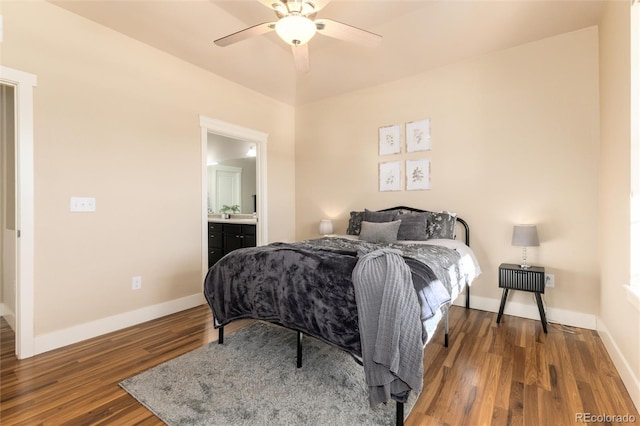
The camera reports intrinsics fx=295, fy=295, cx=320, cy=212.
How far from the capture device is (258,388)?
1872 mm

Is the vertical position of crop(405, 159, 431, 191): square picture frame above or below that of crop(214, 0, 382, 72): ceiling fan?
below

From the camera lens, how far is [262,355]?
2299 mm

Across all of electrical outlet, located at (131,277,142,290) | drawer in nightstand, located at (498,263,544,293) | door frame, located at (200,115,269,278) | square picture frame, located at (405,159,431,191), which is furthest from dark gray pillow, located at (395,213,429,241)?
electrical outlet, located at (131,277,142,290)

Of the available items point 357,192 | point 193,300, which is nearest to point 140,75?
point 193,300

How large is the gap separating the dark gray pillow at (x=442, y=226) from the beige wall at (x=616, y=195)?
1.24 metres

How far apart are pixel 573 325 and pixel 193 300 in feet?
13.2

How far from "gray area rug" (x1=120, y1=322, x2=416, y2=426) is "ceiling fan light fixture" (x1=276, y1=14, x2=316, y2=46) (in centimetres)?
233

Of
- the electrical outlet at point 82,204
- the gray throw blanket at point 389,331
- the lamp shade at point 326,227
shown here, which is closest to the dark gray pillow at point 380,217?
the lamp shade at point 326,227

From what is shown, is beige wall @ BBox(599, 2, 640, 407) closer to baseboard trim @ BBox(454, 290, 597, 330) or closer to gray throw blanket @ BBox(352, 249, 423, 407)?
baseboard trim @ BBox(454, 290, 597, 330)

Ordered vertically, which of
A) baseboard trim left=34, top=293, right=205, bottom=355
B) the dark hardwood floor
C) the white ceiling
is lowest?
the dark hardwood floor

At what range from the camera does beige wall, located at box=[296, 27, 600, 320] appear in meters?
2.84

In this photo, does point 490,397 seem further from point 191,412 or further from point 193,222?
point 193,222

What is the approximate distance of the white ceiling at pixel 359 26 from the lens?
2623 mm

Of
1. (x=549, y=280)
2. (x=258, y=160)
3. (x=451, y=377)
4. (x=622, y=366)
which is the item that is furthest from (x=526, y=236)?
(x=258, y=160)
